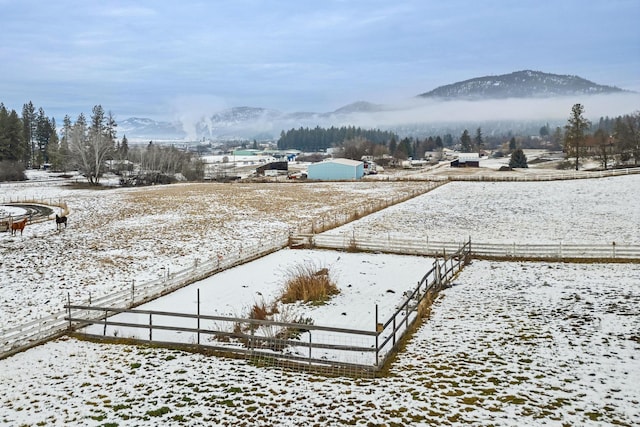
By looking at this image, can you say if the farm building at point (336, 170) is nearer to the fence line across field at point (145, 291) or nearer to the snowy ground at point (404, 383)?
the fence line across field at point (145, 291)

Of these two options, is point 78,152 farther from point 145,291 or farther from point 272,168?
point 145,291

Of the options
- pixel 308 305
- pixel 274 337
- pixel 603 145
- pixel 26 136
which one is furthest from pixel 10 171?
pixel 603 145

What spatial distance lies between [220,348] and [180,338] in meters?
2.46

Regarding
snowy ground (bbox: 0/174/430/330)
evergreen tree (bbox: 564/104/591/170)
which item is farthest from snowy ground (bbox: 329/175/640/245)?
evergreen tree (bbox: 564/104/591/170)

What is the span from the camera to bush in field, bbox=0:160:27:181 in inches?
3487

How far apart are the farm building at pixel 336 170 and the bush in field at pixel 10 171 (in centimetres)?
5622

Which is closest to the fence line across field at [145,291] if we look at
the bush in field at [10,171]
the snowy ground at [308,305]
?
the snowy ground at [308,305]

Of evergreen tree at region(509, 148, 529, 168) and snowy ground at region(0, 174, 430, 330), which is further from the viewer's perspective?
evergreen tree at region(509, 148, 529, 168)

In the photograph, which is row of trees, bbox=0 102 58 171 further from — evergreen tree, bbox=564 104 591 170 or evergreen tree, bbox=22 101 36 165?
evergreen tree, bbox=564 104 591 170

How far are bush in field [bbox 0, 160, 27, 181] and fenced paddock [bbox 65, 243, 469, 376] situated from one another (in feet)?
281

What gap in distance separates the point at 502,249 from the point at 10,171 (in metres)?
92.4

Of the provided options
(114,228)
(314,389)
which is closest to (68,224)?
(114,228)

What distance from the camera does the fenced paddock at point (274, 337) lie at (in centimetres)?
1322

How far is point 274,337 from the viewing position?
1465 cm
